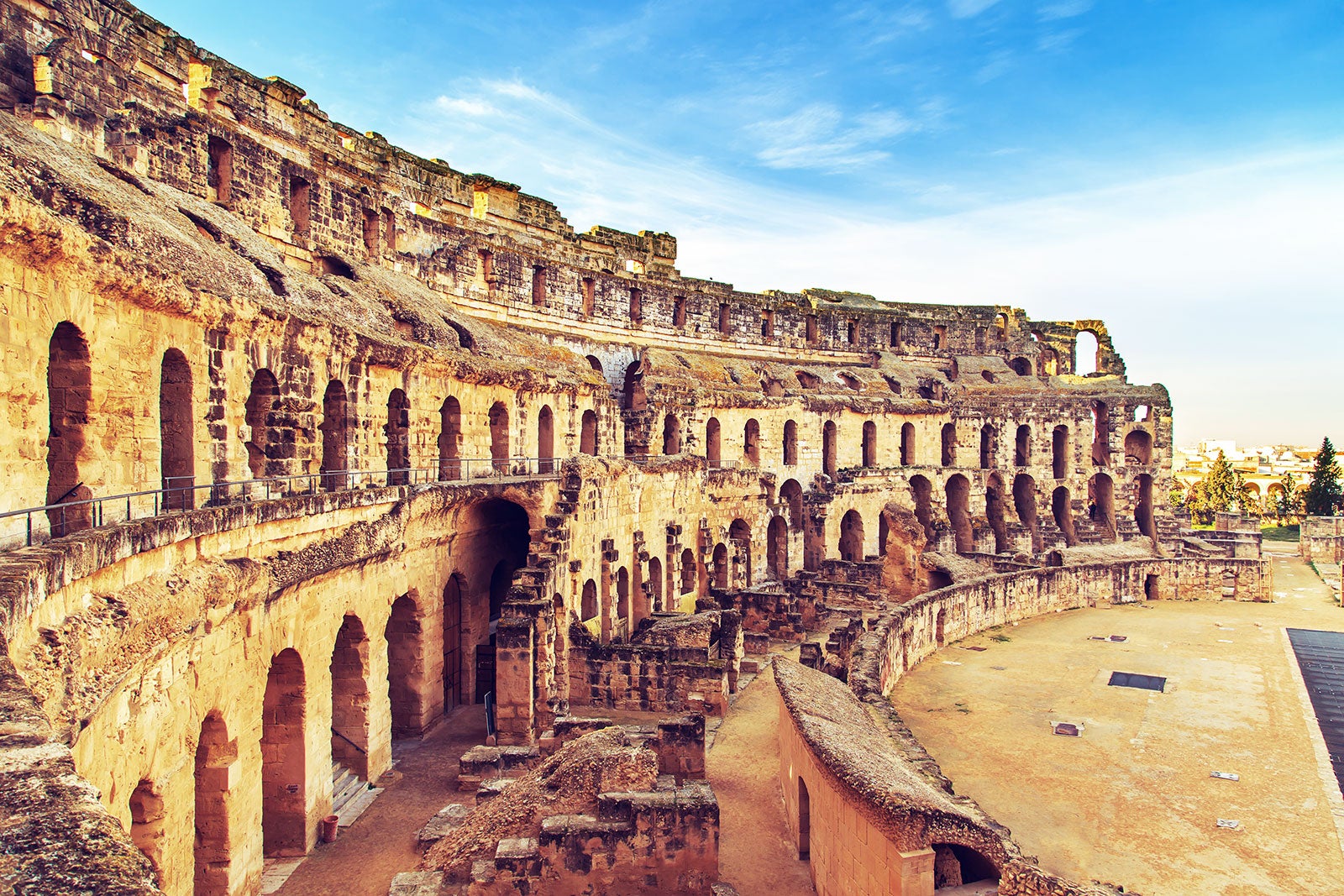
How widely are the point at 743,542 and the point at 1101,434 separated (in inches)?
774

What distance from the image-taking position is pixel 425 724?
1434 centimetres

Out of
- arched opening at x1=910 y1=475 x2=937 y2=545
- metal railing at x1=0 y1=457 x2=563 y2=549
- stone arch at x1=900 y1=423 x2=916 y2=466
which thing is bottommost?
arched opening at x1=910 y1=475 x2=937 y2=545

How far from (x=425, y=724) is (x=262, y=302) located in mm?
7103

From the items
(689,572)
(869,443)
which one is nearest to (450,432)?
(689,572)

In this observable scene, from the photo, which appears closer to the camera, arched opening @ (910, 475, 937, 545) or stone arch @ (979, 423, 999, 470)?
arched opening @ (910, 475, 937, 545)

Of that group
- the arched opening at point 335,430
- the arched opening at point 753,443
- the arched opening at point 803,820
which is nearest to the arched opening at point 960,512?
the arched opening at point 753,443

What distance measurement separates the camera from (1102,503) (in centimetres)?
3744

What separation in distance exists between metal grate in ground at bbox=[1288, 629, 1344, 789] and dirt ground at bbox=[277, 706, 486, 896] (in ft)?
45.7

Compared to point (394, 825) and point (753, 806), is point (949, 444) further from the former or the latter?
point (394, 825)

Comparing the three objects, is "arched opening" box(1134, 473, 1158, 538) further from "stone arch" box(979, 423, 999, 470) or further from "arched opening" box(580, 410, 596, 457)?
"arched opening" box(580, 410, 596, 457)

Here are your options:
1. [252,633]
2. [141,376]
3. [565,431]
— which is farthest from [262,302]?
[565,431]

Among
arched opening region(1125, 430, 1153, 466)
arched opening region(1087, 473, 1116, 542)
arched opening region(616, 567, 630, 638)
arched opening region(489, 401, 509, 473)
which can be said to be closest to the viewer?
arched opening region(616, 567, 630, 638)

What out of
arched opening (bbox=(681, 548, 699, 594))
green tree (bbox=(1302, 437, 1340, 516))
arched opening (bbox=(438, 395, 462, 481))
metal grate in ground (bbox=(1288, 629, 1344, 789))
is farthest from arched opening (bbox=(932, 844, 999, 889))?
green tree (bbox=(1302, 437, 1340, 516))

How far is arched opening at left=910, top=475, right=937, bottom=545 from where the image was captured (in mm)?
32125
